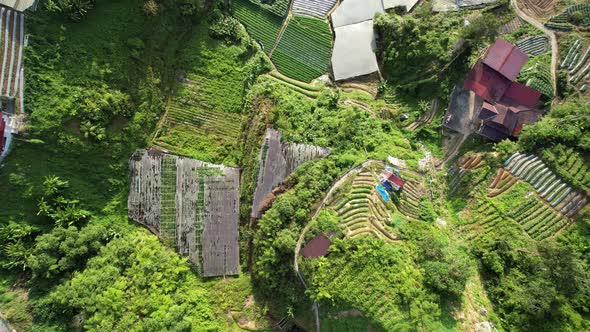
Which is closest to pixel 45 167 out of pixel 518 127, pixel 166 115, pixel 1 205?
pixel 1 205

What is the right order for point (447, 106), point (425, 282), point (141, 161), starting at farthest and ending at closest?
point (447, 106) → point (141, 161) → point (425, 282)

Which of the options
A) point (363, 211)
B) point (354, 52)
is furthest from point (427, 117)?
point (363, 211)

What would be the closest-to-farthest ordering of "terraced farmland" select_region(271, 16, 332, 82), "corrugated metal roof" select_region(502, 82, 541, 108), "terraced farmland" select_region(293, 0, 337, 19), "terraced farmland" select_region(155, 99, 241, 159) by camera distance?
1. "corrugated metal roof" select_region(502, 82, 541, 108)
2. "terraced farmland" select_region(155, 99, 241, 159)
3. "terraced farmland" select_region(271, 16, 332, 82)
4. "terraced farmland" select_region(293, 0, 337, 19)

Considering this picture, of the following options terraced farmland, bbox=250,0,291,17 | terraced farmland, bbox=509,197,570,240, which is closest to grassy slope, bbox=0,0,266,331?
terraced farmland, bbox=250,0,291,17

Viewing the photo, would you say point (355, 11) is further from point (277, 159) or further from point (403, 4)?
point (277, 159)

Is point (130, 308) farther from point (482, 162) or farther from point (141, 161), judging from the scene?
point (482, 162)

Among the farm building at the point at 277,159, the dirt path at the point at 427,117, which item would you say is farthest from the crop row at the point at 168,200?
the dirt path at the point at 427,117

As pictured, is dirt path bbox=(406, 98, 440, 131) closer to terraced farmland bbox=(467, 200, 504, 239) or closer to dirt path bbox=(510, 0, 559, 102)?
terraced farmland bbox=(467, 200, 504, 239)
